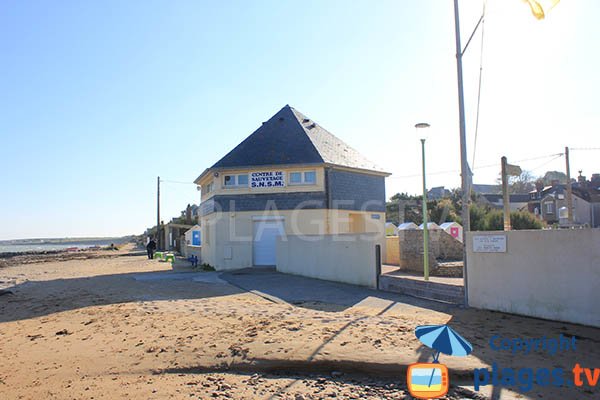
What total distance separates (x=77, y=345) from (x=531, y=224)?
24878mm

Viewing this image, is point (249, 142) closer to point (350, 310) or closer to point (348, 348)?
point (350, 310)

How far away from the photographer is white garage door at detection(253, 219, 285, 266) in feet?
65.8

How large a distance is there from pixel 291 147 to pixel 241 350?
15146 mm

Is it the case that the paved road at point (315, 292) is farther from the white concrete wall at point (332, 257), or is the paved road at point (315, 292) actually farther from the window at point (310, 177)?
the window at point (310, 177)

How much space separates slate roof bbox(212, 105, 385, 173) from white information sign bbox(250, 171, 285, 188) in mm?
475

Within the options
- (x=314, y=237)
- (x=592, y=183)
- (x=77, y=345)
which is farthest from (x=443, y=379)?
(x=592, y=183)

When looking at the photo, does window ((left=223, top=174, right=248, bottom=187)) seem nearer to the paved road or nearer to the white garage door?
the white garage door

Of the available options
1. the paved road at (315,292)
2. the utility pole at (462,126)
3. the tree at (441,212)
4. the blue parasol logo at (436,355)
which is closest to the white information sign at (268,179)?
the paved road at (315,292)

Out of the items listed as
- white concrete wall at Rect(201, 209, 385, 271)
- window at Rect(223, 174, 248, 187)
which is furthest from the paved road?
window at Rect(223, 174, 248, 187)

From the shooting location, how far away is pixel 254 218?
2014cm

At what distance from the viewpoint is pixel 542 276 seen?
8.41 meters

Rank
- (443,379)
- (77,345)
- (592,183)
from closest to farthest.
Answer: (443,379)
(77,345)
(592,183)

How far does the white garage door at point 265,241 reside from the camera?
2006 cm

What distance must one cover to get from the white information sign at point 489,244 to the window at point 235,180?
1261 centimetres
